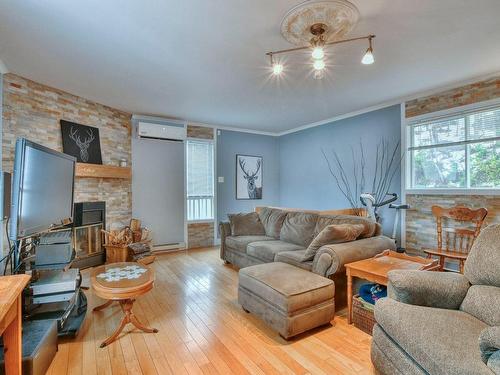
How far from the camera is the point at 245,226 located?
158 inches

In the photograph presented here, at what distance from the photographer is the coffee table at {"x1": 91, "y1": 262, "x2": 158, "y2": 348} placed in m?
1.93

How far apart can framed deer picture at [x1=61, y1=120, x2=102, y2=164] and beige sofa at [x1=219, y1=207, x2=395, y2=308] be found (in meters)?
2.27

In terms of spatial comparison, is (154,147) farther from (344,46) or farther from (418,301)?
(418,301)

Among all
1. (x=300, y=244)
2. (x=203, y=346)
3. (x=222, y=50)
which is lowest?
(x=203, y=346)

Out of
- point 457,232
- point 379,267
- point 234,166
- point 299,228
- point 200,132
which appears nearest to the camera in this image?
point 379,267

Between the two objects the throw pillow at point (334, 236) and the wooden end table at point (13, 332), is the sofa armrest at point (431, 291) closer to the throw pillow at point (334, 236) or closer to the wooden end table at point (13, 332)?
the throw pillow at point (334, 236)

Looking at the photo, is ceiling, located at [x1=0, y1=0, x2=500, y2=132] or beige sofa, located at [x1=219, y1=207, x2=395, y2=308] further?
beige sofa, located at [x1=219, y1=207, x2=395, y2=308]

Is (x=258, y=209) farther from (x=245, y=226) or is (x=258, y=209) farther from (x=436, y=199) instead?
(x=436, y=199)

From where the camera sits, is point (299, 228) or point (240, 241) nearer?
point (299, 228)

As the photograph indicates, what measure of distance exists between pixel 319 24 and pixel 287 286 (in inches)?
80.3

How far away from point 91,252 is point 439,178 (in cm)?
513

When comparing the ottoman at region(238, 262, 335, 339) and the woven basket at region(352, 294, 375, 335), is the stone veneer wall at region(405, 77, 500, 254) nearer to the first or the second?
the woven basket at region(352, 294, 375, 335)

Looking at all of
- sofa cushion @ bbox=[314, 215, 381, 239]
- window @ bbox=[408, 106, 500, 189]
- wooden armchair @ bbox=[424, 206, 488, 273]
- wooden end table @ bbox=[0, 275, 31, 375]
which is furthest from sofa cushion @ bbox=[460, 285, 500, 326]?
wooden end table @ bbox=[0, 275, 31, 375]

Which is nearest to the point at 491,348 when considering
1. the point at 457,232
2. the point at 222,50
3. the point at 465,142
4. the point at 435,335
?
the point at 435,335
